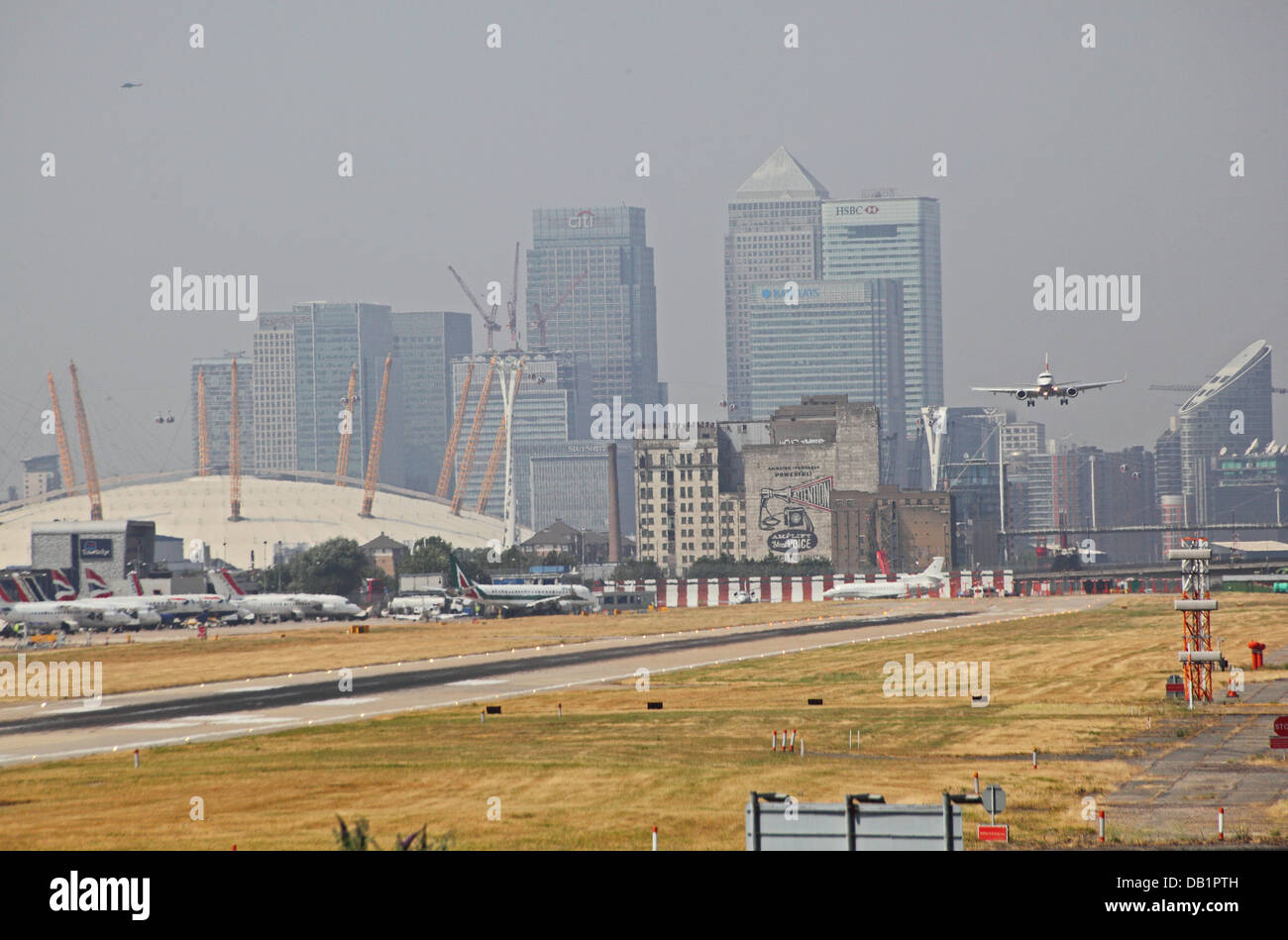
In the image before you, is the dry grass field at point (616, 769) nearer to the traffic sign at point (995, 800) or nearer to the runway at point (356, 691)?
the runway at point (356, 691)

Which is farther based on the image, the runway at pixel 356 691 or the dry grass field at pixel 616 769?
the runway at pixel 356 691

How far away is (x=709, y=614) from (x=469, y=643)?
63.7 metres

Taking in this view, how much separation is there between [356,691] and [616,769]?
39.2m

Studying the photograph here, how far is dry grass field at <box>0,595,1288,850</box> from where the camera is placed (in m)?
42.5

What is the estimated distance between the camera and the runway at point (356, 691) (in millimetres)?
69125

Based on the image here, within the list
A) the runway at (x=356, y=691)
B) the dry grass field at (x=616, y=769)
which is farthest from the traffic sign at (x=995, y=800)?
the runway at (x=356, y=691)

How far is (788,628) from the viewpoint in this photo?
491ft

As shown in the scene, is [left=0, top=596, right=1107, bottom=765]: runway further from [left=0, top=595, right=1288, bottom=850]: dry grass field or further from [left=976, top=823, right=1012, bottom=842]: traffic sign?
[left=976, top=823, right=1012, bottom=842]: traffic sign

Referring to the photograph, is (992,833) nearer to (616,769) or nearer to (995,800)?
(995,800)

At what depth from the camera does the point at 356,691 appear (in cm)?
8856

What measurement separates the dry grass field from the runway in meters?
4.79

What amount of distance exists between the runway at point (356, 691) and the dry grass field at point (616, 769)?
4792 mm

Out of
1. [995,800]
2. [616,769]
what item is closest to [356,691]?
[616,769]
